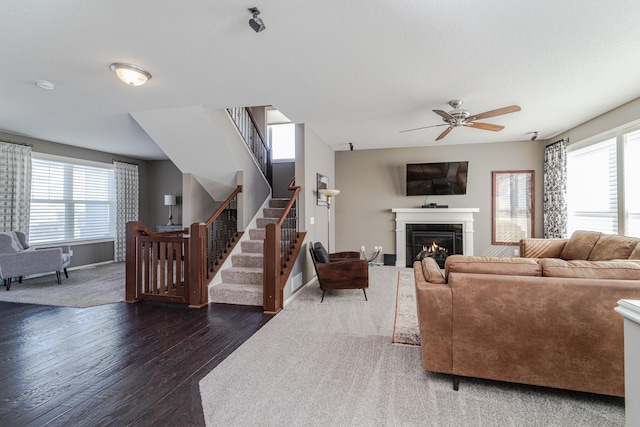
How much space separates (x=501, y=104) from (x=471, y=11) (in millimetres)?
2367

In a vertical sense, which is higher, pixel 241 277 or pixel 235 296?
pixel 241 277

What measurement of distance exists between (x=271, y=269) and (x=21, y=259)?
4212mm

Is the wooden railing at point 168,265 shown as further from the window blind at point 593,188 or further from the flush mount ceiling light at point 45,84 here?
the window blind at point 593,188

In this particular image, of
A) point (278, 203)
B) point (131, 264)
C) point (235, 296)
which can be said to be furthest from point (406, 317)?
point (131, 264)

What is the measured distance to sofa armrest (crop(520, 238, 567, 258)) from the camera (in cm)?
498

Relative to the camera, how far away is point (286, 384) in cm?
224

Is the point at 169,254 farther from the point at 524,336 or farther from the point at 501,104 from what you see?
the point at 501,104

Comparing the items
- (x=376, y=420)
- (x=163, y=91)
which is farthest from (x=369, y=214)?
(x=376, y=420)

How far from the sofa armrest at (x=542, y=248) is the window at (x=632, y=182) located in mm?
887

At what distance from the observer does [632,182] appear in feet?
13.5

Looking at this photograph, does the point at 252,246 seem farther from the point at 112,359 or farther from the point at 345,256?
the point at 112,359

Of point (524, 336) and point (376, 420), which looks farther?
point (524, 336)

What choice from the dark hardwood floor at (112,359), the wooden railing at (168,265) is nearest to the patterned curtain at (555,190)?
the dark hardwood floor at (112,359)

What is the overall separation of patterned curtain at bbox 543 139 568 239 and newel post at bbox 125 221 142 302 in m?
6.93
